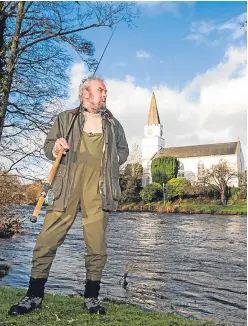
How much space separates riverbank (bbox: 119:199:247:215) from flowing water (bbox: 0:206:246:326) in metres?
28.3

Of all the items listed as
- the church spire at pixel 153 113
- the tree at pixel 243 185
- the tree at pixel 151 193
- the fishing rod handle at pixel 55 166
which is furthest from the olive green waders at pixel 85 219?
the church spire at pixel 153 113

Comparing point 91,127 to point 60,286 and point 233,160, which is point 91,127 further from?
point 233,160

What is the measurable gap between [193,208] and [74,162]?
5158cm

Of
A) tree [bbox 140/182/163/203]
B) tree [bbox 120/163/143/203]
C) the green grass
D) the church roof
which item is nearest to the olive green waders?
the green grass

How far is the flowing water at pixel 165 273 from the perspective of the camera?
9016mm

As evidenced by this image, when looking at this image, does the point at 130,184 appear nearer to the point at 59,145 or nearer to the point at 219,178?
the point at 219,178

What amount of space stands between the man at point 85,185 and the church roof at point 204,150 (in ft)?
276

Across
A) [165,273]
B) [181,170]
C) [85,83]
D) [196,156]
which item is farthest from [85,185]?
[196,156]

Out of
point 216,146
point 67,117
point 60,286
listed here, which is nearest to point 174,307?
point 60,286

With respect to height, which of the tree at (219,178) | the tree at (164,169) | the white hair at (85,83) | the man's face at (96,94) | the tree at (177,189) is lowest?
the man's face at (96,94)

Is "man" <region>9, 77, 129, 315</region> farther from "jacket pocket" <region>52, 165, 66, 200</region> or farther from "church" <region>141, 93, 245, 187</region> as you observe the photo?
"church" <region>141, 93, 245, 187</region>

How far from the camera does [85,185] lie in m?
3.89

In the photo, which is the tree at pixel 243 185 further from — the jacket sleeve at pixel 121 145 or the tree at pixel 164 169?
the jacket sleeve at pixel 121 145

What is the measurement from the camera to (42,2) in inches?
335
